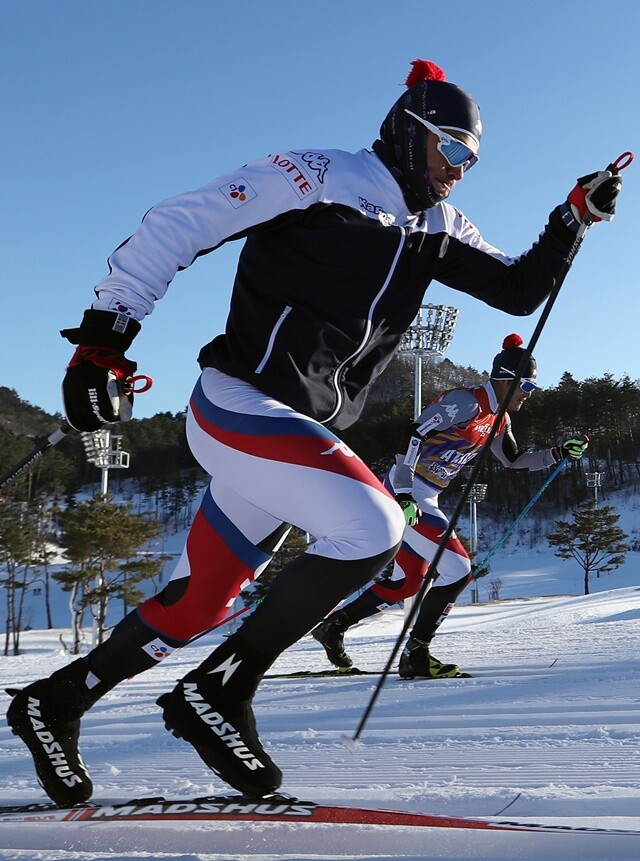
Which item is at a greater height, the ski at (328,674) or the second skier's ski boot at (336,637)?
the second skier's ski boot at (336,637)

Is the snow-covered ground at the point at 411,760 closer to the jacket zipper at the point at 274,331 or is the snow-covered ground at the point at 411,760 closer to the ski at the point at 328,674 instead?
the ski at the point at 328,674

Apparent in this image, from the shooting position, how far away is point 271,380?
2.14 metres

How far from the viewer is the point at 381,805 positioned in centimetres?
193

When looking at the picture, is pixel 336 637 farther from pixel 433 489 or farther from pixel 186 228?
pixel 186 228

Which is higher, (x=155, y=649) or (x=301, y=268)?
(x=301, y=268)

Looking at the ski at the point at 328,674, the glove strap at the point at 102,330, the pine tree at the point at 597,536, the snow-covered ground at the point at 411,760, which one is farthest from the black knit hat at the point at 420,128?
the pine tree at the point at 597,536

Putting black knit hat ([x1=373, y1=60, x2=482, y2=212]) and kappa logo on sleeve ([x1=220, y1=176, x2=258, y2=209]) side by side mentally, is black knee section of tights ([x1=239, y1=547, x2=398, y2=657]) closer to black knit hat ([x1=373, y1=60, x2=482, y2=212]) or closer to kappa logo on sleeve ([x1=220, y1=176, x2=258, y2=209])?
kappa logo on sleeve ([x1=220, y1=176, x2=258, y2=209])

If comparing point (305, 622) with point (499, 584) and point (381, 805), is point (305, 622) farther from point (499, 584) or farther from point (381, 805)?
point (499, 584)

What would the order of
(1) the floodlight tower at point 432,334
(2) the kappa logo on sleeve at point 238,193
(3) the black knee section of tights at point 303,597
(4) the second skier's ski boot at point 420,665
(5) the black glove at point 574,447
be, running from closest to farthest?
1. (3) the black knee section of tights at point 303,597
2. (2) the kappa logo on sleeve at point 238,193
3. (4) the second skier's ski boot at point 420,665
4. (5) the black glove at point 574,447
5. (1) the floodlight tower at point 432,334

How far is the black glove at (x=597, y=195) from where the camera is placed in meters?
2.61

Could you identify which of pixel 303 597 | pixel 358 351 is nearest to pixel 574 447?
pixel 358 351

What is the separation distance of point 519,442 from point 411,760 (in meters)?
51.1

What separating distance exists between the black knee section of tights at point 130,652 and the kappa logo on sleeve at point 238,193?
3.94 ft

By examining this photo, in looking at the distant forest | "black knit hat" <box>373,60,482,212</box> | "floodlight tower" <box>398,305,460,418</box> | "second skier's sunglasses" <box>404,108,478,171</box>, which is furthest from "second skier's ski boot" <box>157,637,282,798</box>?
the distant forest
